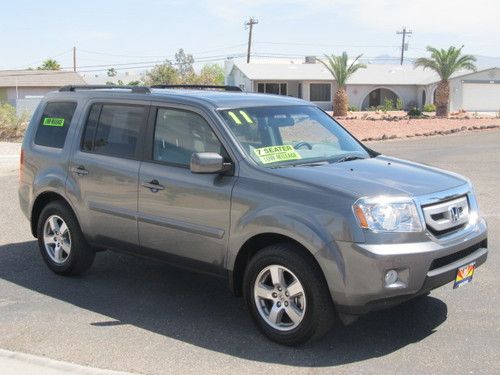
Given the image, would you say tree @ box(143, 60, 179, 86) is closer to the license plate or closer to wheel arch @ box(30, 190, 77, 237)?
wheel arch @ box(30, 190, 77, 237)

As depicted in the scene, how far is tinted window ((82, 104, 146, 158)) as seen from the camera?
587 cm

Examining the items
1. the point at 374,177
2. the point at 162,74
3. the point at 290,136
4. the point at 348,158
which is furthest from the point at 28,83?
the point at 374,177

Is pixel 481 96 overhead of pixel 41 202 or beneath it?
overhead

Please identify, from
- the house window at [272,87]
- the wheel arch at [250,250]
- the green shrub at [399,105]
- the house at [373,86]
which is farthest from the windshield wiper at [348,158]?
the green shrub at [399,105]

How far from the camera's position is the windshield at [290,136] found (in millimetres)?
5277

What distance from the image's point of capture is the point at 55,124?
6.69 meters

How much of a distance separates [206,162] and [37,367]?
185 cm

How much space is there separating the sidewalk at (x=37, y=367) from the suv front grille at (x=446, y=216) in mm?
2322

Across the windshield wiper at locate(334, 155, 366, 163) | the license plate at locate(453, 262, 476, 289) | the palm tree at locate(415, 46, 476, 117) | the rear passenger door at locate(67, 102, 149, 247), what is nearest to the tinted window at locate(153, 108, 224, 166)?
the rear passenger door at locate(67, 102, 149, 247)

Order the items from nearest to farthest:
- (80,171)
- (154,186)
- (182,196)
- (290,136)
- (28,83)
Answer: (182,196) < (154,186) < (290,136) < (80,171) < (28,83)

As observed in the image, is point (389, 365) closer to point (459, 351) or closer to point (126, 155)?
point (459, 351)

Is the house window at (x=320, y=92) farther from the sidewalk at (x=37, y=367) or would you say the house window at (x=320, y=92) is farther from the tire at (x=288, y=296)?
the sidewalk at (x=37, y=367)

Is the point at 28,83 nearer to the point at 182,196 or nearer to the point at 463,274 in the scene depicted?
the point at 182,196

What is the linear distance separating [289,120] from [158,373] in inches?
101
